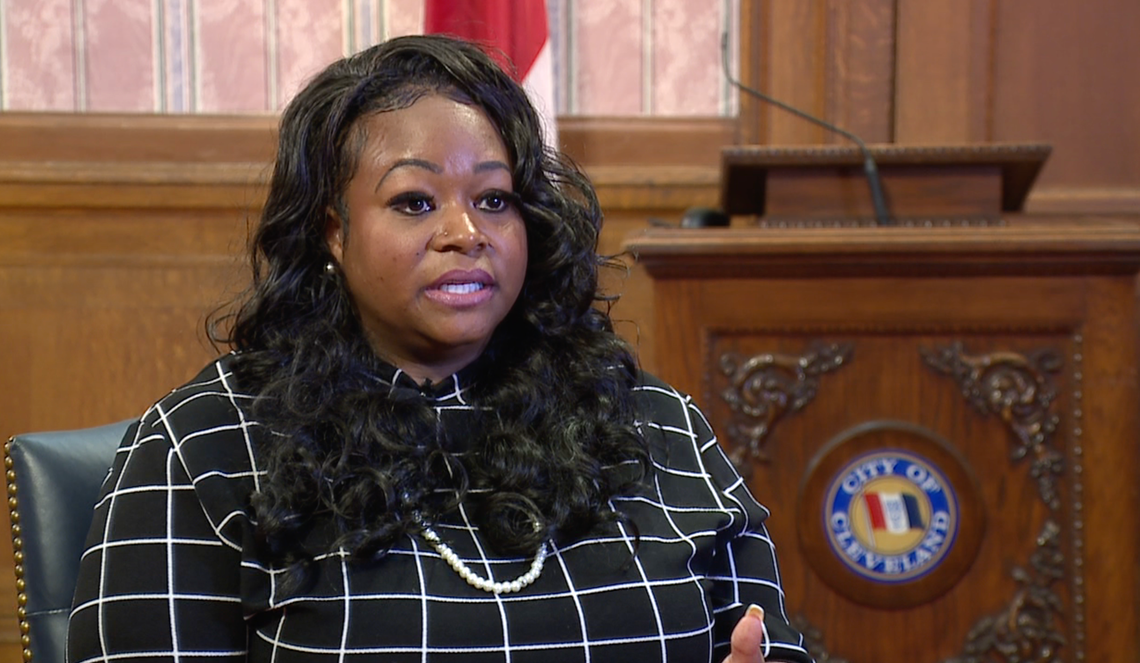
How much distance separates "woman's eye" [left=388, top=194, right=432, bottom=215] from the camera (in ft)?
3.89

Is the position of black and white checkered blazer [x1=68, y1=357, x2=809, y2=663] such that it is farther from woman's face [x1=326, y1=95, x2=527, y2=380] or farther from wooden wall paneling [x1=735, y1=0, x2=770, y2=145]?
wooden wall paneling [x1=735, y1=0, x2=770, y2=145]

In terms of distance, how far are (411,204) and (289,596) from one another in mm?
390

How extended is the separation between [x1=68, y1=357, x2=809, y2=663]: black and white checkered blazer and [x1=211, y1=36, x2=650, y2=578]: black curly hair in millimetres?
28

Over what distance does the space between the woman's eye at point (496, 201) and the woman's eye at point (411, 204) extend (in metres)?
0.06

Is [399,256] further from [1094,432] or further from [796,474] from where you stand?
[1094,432]

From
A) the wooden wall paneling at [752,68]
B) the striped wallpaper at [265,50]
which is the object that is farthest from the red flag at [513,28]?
the wooden wall paneling at [752,68]

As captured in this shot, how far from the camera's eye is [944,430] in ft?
6.47

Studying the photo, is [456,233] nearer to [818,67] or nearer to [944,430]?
[944,430]

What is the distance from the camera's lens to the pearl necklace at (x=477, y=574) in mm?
1111

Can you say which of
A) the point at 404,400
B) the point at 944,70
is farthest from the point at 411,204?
the point at 944,70

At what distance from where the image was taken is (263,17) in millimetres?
2961

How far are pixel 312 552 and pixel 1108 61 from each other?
8.16ft

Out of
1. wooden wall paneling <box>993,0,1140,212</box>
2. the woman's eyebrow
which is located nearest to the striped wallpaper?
wooden wall paneling <box>993,0,1140,212</box>

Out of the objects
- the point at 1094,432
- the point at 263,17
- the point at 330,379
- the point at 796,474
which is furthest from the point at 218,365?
the point at 263,17
